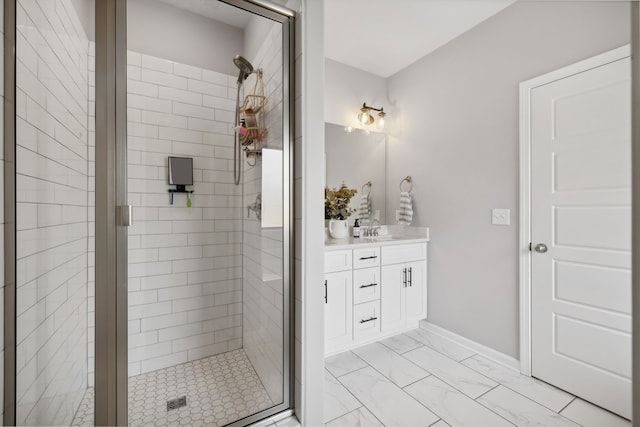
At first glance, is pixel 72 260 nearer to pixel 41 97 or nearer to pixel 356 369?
pixel 41 97

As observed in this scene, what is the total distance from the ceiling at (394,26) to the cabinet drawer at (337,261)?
1.78m

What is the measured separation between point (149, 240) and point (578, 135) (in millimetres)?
2423

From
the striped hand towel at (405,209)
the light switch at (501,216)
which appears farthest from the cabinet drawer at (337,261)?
the light switch at (501,216)

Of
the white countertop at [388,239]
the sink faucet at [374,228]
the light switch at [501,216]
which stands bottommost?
the white countertop at [388,239]

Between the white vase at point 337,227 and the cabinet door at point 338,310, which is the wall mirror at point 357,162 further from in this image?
the cabinet door at point 338,310

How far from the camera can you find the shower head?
143 centimetres

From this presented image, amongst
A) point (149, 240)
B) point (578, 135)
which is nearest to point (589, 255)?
point (578, 135)

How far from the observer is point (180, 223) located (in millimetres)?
1339

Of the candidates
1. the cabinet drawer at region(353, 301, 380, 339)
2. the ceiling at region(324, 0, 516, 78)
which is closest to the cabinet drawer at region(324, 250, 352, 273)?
the cabinet drawer at region(353, 301, 380, 339)

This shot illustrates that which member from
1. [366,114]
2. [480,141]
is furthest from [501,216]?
[366,114]

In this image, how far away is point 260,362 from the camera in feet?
4.95

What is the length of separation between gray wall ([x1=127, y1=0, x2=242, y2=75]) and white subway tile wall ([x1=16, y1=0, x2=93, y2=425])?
0.68ft

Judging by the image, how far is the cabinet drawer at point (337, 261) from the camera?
2070 millimetres

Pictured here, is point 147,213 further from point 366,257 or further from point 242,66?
point 366,257
